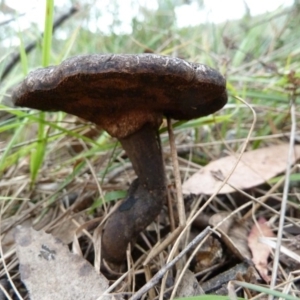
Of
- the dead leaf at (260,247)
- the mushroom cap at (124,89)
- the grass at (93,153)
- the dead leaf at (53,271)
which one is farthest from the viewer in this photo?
the grass at (93,153)

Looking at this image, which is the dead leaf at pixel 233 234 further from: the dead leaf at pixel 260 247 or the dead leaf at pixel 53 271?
the dead leaf at pixel 53 271

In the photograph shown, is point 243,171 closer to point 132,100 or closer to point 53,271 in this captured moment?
point 132,100

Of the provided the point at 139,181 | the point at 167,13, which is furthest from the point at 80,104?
the point at 167,13

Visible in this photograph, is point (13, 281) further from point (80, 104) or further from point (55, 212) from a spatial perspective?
point (80, 104)

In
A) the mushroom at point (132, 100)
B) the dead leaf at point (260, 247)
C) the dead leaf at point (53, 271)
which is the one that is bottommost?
the dead leaf at point (260, 247)

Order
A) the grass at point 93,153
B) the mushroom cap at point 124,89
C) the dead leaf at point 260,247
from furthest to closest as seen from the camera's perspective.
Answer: the grass at point 93,153 < the dead leaf at point 260,247 < the mushroom cap at point 124,89

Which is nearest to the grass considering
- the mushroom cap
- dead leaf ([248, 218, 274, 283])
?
dead leaf ([248, 218, 274, 283])

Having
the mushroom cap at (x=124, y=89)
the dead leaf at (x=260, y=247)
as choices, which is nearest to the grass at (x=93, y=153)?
the dead leaf at (x=260, y=247)
